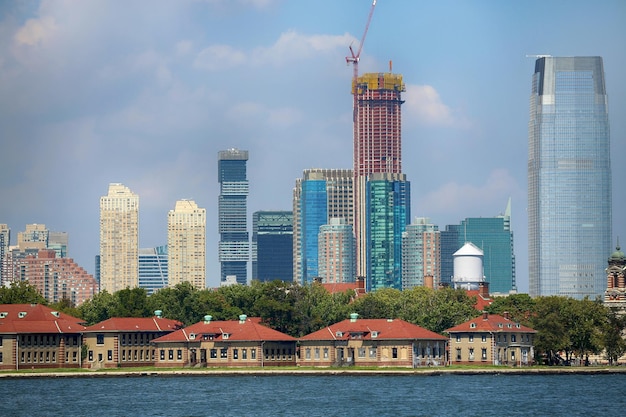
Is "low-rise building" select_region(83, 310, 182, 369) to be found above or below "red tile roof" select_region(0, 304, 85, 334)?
below

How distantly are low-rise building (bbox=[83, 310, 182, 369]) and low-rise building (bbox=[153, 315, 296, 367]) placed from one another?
12.3 ft

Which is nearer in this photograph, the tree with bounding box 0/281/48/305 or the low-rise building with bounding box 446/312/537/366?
the low-rise building with bounding box 446/312/537/366

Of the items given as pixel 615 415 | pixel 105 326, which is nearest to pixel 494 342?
pixel 105 326

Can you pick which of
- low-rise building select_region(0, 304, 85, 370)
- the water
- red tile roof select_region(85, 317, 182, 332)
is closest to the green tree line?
red tile roof select_region(85, 317, 182, 332)

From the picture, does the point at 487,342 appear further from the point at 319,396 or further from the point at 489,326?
the point at 319,396

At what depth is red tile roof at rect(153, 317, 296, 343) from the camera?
159 metres

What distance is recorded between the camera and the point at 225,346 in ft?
525

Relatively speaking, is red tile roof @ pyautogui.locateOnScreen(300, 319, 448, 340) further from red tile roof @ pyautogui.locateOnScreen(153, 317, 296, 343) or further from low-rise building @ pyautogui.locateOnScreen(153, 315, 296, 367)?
red tile roof @ pyautogui.locateOnScreen(153, 317, 296, 343)

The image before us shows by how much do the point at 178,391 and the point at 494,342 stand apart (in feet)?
134

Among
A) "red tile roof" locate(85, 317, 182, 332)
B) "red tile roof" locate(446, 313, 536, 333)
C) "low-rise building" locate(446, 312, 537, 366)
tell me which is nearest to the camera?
"red tile roof" locate(446, 313, 536, 333)

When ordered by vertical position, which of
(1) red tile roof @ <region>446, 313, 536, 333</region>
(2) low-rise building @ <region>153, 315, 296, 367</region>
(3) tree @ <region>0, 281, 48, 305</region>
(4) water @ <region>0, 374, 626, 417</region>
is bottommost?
(4) water @ <region>0, 374, 626, 417</region>

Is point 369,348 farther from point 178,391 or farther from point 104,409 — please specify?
point 104,409

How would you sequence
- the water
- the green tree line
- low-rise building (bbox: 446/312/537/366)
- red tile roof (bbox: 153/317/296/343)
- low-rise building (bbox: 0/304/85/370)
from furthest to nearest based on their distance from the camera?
the green tree line < low-rise building (bbox: 446/312/537/366) < red tile roof (bbox: 153/317/296/343) < low-rise building (bbox: 0/304/85/370) < the water

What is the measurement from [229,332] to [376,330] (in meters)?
15.1
